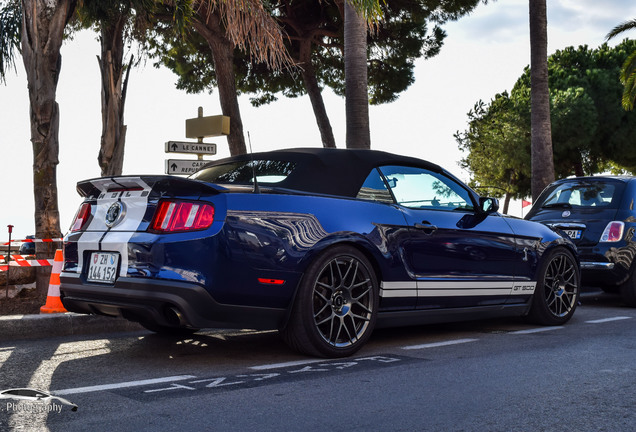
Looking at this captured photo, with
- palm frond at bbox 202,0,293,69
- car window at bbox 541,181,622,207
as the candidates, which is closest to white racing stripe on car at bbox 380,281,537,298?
car window at bbox 541,181,622,207

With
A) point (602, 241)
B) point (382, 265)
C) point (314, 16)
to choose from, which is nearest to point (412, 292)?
point (382, 265)

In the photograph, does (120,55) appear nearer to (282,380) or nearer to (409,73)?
(282,380)

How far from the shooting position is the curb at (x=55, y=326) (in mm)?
6617

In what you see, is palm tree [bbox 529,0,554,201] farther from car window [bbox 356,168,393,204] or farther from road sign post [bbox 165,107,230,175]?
car window [bbox 356,168,393,204]

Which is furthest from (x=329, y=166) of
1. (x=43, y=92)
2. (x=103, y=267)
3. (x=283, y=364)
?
(x=43, y=92)

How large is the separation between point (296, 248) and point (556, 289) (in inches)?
137

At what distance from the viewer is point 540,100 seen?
656 inches

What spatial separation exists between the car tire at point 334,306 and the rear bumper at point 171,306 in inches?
6.4

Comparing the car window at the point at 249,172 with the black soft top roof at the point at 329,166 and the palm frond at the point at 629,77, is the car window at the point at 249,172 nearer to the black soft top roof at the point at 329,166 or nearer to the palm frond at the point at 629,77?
the black soft top roof at the point at 329,166

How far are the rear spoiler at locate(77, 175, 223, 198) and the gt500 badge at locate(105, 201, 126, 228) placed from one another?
130 millimetres

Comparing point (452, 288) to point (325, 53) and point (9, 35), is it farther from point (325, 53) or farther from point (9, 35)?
point (325, 53)

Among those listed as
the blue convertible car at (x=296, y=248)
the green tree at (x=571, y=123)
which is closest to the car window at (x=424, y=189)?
the blue convertible car at (x=296, y=248)

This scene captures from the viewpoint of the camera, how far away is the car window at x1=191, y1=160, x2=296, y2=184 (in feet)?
19.2

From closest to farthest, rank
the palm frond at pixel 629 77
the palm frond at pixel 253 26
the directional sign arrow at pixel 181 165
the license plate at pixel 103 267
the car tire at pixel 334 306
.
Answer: the license plate at pixel 103 267 → the car tire at pixel 334 306 → the palm frond at pixel 253 26 → the directional sign arrow at pixel 181 165 → the palm frond at pixel 629 77
